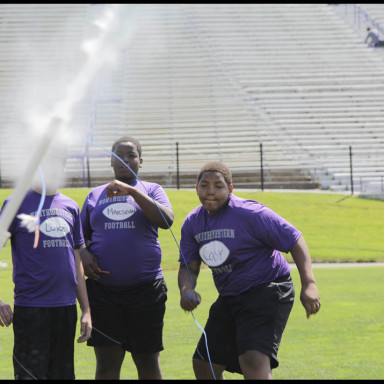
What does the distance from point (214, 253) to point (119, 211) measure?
719 mm

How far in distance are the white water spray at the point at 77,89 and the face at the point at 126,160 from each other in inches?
96.8

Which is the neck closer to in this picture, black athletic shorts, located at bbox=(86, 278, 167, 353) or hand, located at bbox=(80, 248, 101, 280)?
hand, located at bbox=(80, 248, 101, 280)

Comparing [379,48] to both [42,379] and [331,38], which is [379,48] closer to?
[331,38]

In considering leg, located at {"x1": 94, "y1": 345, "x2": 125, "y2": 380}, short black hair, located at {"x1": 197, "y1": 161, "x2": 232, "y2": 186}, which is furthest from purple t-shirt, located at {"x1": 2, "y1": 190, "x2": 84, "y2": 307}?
short black hair, located at {"x1": 197, "y1": 161, "x2": 232, "y2": 186}

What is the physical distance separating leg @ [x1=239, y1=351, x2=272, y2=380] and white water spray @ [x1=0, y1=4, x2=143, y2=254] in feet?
7.77

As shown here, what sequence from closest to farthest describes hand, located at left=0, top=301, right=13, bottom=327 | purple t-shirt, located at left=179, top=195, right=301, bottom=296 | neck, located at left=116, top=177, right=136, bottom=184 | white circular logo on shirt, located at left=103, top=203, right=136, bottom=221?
hand, located at left=0, top=301, right=13, bottom=327
purple t-shirt, located at left=179, top=195, right=301, bottom=296
white circular logo on shirt, located at left=103, top=203, right=136, bottom=221
neck, located at left=116, top=177, right=136, bottom=184

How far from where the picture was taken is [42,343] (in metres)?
4.13

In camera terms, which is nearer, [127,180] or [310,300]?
[310,300]

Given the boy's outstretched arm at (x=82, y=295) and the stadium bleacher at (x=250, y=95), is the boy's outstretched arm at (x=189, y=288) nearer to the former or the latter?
the boy's outstretched arm at (x=82, y=295)

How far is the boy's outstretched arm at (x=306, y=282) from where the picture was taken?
415 cm

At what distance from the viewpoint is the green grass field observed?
623cm

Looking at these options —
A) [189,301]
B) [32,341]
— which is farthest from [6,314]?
[189,301]

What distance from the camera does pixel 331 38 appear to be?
36.7 m

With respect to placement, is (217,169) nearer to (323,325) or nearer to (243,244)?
(243,244)
